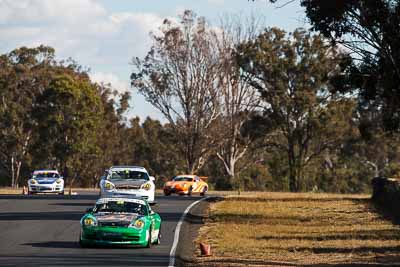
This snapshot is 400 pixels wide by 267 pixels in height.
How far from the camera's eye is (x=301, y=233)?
28.3 metres

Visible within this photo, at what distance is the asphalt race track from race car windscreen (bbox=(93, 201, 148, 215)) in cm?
100

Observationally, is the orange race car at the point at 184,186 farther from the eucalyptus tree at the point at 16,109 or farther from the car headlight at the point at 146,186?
the eucalyptus tree at the point at 16,109

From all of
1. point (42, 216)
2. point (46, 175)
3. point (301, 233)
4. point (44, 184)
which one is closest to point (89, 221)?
point (301, 233)

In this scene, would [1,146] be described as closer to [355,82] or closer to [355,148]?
[355,148]

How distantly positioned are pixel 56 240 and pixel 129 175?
12.4m

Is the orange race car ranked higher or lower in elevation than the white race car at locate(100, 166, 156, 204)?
higher

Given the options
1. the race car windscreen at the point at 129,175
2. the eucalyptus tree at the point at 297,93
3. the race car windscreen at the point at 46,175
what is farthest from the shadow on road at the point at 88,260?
the eucalyptus tree at the point at 297,93

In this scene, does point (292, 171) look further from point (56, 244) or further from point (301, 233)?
point (56, 244)

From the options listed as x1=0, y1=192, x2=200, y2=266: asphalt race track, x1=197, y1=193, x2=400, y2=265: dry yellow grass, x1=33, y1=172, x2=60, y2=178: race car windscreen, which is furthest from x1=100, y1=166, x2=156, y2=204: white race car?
x1=33, y1=172, x2=60, y2=178: race car windscreen

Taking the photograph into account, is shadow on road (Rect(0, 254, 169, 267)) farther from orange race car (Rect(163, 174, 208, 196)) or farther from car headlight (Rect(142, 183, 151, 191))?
orange race car (Rect(163, 174, 208, 196))

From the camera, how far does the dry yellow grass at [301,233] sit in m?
22.0

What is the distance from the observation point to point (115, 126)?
308 feet

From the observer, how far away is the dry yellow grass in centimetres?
2197

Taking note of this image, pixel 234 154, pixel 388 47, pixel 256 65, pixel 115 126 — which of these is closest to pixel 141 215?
pixel 388 47
